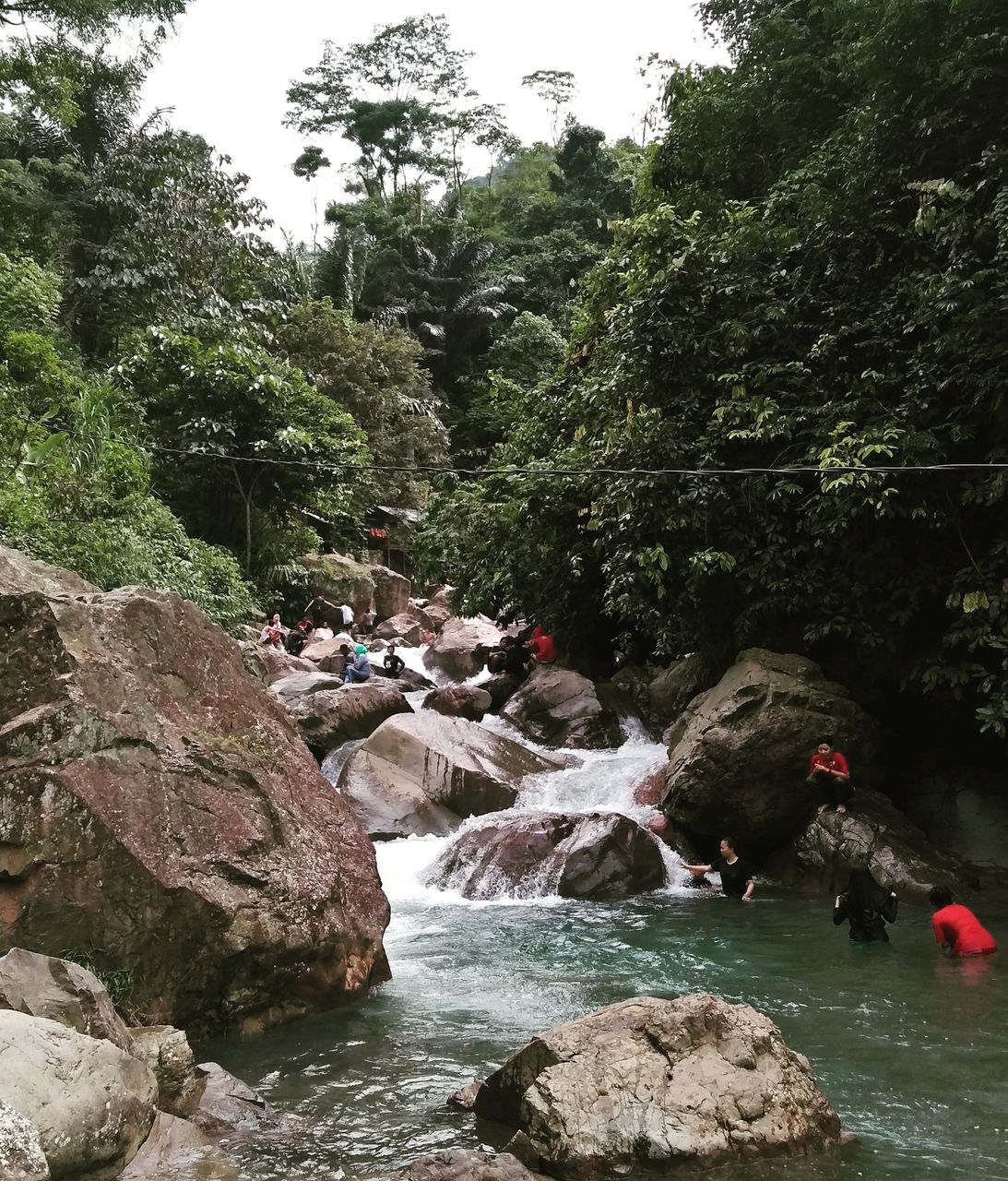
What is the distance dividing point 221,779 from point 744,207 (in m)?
11.4

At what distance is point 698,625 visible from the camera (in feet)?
48.9

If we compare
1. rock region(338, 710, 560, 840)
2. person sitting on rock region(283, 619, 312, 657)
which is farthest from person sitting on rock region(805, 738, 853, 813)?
person sitting on rock region(283, 619, 312, 657)

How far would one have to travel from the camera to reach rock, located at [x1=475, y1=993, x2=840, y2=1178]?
16.0 feet

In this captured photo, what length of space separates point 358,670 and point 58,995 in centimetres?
1553

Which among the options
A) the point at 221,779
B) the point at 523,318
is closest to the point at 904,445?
the point at 221,779

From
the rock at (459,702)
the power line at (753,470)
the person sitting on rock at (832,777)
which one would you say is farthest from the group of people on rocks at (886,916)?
the rock at (459,702)

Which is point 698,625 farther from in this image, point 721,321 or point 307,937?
point 307,937

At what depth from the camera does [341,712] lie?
16688 mm

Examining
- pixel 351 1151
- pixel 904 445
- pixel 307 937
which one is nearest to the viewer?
pixel 351 1151

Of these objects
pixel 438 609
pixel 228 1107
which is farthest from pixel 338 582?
pixel 228 1107

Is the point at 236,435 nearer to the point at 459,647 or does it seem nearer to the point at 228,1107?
the point at 459,647

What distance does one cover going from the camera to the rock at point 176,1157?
4641 millimetres

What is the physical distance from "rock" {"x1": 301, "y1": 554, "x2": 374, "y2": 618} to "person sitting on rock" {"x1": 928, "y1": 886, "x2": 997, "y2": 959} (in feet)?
69.6

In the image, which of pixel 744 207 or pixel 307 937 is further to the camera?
pixel 744 207
